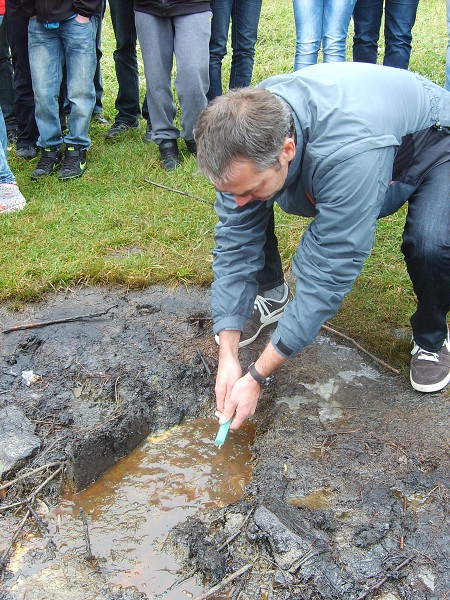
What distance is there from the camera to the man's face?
89.7 inches

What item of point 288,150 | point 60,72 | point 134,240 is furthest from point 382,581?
point 60,72

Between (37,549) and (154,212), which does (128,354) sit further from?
(154,212)

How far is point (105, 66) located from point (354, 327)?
5747 mm

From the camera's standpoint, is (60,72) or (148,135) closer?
(60,72)

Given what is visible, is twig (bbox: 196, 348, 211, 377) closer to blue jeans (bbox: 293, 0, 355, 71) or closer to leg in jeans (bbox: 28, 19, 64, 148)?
blue jeans (bbox: 293, 0, 355, 71)

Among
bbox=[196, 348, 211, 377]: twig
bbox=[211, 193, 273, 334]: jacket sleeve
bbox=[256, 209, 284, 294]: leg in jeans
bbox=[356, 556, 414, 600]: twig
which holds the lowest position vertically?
bbox=[196, 348, 211, 377]: twig

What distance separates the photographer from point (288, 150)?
236 cm

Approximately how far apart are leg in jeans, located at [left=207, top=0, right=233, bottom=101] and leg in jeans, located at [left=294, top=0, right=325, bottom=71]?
2.07 feet

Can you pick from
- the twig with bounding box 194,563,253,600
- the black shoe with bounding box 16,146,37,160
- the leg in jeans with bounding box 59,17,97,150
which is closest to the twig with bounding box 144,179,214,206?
the leg in jeans with bounding box 59,17,97,150

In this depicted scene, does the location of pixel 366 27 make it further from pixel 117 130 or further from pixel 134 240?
pixel 134 240

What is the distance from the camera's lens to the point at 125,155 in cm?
553

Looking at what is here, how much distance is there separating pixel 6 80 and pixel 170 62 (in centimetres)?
178

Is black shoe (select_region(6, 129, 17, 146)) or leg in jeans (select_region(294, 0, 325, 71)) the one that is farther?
black shoe (select_region(6, 129, 17, 146))

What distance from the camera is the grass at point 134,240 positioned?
148 inches
